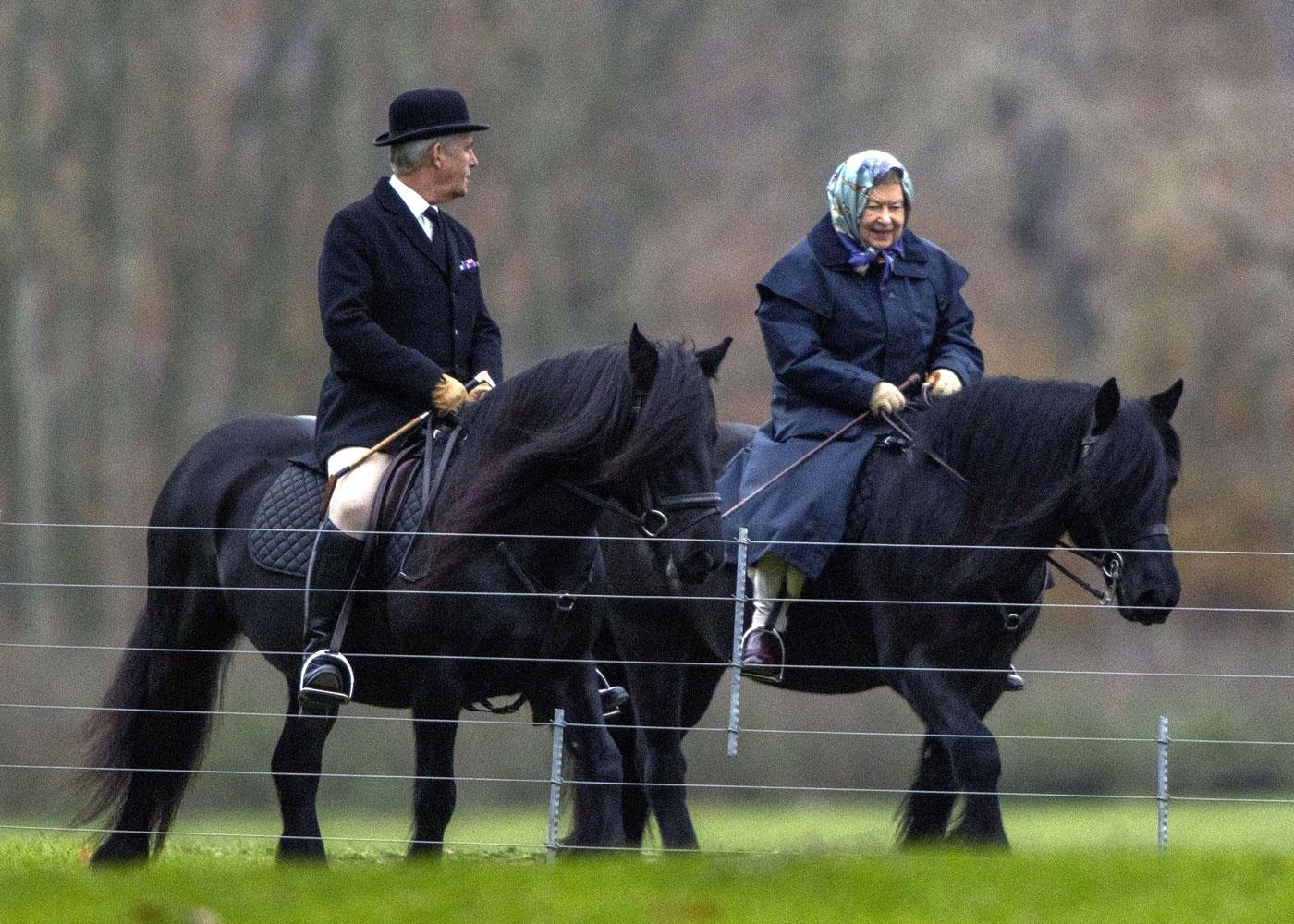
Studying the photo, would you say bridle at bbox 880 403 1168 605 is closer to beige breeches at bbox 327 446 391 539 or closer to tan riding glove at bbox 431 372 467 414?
tan riding glove at bbox 431 372 467 414

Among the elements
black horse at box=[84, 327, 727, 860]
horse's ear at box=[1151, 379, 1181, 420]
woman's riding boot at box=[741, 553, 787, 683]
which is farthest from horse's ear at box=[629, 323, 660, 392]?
horse's ear at box=[1151, 379, 1181, 420]

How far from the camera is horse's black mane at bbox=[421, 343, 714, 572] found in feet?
25.3

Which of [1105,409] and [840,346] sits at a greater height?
[840,346]

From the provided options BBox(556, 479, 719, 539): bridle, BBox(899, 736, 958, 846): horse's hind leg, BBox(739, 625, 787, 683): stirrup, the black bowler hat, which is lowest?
BBox(899, 736, 958, 846): horse's hind leg

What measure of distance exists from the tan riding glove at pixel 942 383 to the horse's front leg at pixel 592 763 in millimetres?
1794

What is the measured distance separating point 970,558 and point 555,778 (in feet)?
5.36

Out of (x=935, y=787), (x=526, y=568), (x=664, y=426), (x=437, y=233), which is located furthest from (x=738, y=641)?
(x=437, y=233)

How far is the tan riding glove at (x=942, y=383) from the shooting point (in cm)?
909

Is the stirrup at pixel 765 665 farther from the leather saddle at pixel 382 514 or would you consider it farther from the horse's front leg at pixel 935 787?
the leather saddle at pixel 382 514

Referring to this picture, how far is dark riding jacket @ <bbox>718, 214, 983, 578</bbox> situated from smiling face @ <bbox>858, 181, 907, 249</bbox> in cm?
11

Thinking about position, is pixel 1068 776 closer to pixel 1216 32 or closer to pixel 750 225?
pixel 750 225

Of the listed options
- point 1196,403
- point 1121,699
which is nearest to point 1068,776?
point 1121,699

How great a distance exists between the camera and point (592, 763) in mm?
8070

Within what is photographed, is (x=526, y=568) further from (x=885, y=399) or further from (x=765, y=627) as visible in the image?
(x=885, y=399)
